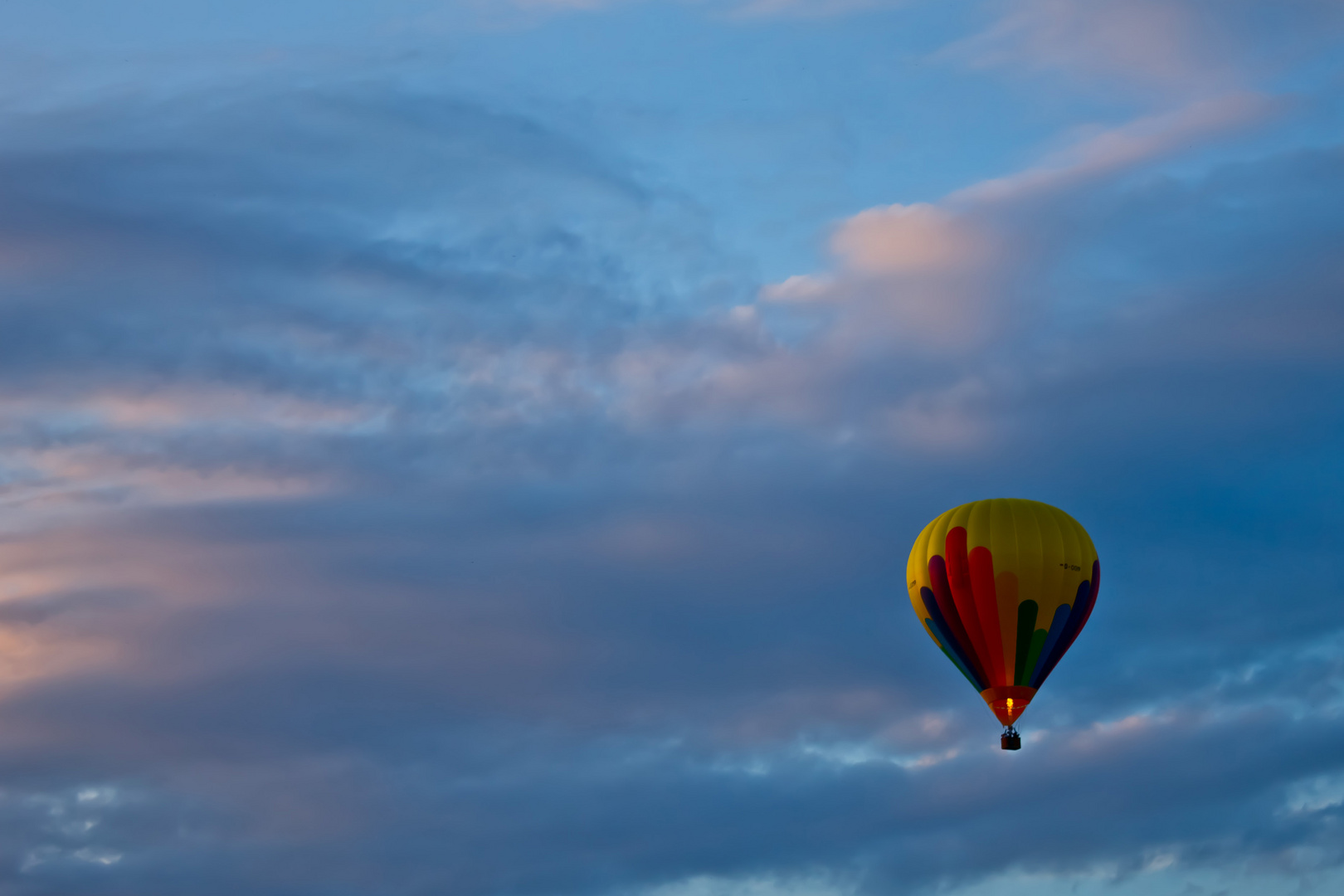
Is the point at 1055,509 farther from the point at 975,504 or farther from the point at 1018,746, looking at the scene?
the point at 1018,746

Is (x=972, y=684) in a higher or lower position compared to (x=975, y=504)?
lower

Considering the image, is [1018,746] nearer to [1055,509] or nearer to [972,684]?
[972,684]

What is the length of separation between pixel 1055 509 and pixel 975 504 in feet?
12.1

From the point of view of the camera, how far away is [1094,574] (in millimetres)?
93938

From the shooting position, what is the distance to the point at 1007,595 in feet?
299

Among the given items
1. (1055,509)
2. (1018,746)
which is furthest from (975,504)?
(1018,746)

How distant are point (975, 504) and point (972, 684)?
8186 mm

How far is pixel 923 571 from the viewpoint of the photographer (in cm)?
9362

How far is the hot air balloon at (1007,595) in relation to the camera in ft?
300

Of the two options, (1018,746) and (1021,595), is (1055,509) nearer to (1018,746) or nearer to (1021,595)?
(1021,595)

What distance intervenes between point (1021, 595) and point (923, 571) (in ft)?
15.7

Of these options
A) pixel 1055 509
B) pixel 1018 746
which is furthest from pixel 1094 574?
pixel 1018 746

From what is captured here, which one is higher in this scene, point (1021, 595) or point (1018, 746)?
point (1021, 595)

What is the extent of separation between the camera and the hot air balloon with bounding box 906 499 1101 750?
9138cm
